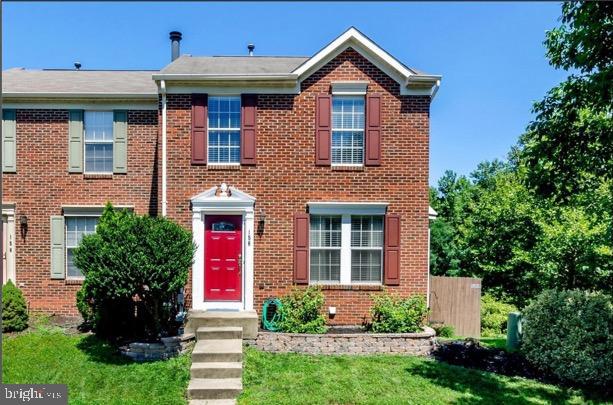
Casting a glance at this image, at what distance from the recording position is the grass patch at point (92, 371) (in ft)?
24.4

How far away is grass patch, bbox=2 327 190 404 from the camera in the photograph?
24.4ft

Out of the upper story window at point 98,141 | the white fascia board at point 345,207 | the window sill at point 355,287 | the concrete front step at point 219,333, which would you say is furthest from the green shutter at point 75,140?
the window sill at point 355,287

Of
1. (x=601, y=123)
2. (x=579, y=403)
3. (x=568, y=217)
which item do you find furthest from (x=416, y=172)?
(x=568, y=217)

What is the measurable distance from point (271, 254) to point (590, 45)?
7980 millimetres

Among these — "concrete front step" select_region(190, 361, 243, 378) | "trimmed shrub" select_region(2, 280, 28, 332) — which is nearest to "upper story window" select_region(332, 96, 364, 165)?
"concrete front step" select_region(190, 361, 243, 378)

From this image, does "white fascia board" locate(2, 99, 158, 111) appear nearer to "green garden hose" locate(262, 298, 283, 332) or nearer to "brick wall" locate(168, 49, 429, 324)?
"brick wall" locate(168, 49, 429, 324)

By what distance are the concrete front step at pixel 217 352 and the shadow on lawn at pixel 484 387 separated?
3540 mm

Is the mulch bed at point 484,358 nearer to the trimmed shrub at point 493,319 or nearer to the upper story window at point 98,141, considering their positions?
the trimmed shrub at point 493,319

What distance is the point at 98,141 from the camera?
1180cm

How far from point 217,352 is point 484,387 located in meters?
5.26

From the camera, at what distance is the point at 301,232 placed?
10539 millimetres

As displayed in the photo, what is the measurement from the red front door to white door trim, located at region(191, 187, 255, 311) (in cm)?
11

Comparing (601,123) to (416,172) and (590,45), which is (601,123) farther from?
(416,172)

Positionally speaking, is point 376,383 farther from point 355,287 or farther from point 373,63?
point 373,63
